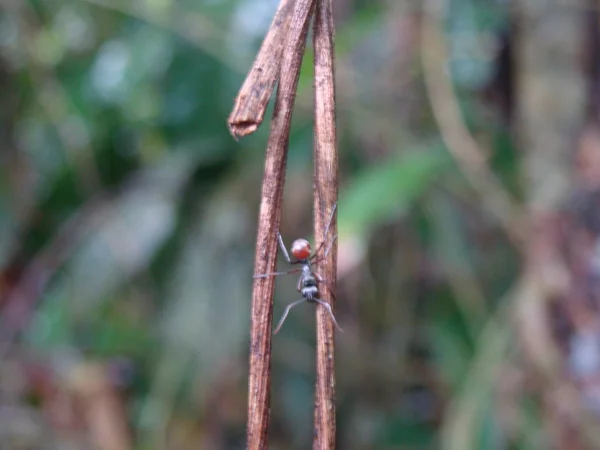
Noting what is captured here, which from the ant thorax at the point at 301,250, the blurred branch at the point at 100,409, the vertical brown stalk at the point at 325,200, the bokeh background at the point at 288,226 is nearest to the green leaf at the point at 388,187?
the bokeh background at the point at 288,226

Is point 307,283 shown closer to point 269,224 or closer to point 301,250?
point 301,250

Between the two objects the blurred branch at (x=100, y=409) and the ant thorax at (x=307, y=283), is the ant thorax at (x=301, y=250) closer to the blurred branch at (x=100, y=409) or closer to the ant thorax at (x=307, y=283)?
the ant thorax at (x=307, y=283)

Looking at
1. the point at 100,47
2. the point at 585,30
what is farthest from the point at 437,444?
the point at 100,47

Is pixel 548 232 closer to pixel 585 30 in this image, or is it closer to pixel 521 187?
pixel 521 187

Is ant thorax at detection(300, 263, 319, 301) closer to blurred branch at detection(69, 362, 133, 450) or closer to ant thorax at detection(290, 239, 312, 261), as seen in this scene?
ant thorax at detection(290, 239, 312, 261)

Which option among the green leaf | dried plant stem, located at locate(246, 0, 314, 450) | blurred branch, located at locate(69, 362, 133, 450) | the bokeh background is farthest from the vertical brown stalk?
blurred branch, located at locate(69, 362, 133, 450)

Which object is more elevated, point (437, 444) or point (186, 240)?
point (186, 240)
